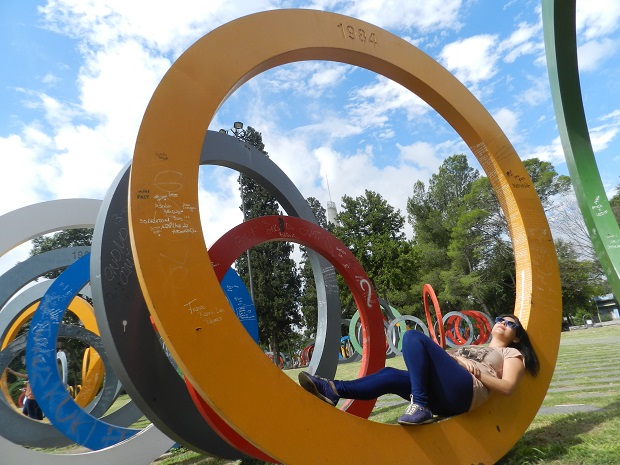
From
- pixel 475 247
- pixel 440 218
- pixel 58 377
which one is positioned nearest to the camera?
pixel 58 377

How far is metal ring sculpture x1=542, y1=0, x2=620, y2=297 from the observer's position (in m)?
5.15

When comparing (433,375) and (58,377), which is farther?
(58,377)

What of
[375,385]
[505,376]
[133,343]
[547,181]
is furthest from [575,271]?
[133,343]

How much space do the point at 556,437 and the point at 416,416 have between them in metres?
1.74

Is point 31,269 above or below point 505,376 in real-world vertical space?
above

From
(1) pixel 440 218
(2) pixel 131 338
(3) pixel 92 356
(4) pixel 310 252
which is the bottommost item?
(2) pixel 131 338

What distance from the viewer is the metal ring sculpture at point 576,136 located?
203 inches

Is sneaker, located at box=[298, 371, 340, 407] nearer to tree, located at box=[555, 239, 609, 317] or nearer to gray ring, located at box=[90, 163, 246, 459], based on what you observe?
gray ring, located at box=[90, 163, 246, 459]

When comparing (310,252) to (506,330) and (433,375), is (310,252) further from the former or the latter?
(433,375)

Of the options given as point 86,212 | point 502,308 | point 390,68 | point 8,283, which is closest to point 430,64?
point 390,68

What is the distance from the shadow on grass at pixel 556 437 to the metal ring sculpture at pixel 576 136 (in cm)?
140

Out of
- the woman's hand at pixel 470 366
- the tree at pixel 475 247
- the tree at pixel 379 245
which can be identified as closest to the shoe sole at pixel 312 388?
the woman's hand at pixel 470 366

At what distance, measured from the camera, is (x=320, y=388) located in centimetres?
335

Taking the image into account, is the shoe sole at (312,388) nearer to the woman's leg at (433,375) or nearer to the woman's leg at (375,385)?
the woman's leg at (375,385)
